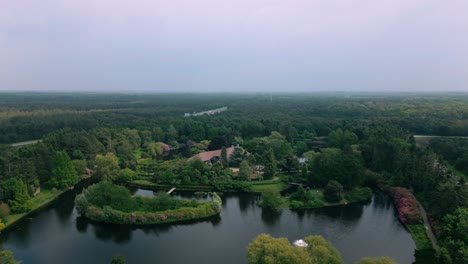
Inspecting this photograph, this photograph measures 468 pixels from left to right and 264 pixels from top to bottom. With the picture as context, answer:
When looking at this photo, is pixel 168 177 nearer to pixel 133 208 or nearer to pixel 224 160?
pixel 224 160

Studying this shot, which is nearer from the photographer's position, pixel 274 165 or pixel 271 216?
pixel 271 216

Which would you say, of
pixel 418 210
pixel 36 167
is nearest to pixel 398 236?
pixel 418 210

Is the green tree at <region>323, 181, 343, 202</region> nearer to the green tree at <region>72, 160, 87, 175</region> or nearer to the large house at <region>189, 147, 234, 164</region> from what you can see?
the large house at <region>189, 147, 234, 164</region>

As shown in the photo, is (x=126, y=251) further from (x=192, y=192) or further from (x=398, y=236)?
(x=398, y=236)

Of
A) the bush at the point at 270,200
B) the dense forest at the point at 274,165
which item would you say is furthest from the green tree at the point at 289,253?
the bush at the point at 270,200

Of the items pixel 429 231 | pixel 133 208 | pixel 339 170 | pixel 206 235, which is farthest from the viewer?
pixel 339 170

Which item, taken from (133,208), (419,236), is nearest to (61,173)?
(133,208)

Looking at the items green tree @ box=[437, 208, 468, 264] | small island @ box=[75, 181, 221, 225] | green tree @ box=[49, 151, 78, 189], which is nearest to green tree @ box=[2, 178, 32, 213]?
small island @ box=[75, 181, 221, 225]
